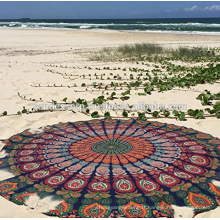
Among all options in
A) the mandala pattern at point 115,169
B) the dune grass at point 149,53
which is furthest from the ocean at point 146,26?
the mandala pattern at point 115,169

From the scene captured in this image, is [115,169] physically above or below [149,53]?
above

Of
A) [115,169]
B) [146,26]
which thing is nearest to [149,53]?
[115,169]

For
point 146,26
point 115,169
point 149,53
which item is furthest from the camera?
point 146,26

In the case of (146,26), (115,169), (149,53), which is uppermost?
(115,169)

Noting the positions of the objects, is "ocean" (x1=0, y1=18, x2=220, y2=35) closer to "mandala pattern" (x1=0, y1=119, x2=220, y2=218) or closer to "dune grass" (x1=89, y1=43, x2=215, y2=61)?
"dune grass" (x1=89, y1=43, x2=215, y2=61)

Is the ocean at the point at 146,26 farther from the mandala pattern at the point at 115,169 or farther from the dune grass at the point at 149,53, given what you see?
the mandala pattern at the point at 115,169

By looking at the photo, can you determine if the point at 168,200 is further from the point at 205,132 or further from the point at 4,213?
the point at 205,132

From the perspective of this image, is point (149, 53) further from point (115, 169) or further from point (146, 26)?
point (146, 26)

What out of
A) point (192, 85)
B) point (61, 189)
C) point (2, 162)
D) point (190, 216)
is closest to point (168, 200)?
point (190, 216)

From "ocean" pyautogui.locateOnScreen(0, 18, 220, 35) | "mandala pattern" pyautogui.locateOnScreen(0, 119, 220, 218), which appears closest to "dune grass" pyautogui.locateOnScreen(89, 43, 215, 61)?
"mandala pattern" pyautogui.locateOnScreen(0, 119, 220, 218)
